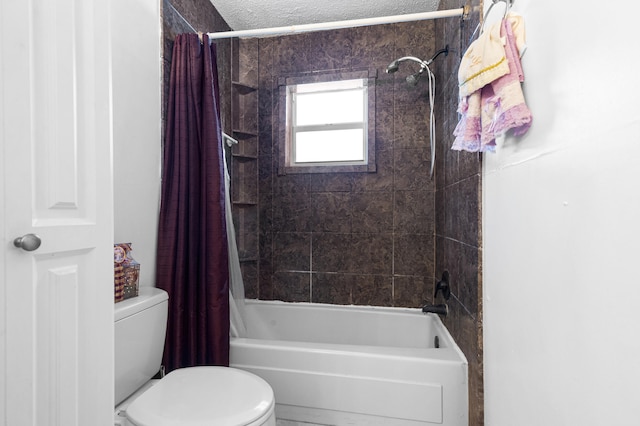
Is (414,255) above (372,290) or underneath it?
above

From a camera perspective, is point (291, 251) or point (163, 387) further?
point (291, 251)

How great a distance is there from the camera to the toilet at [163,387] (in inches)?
39.7

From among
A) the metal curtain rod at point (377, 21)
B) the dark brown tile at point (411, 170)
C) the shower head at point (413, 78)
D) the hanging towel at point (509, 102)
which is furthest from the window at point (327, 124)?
the hanging towel at point (509, 102)

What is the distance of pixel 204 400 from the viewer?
3.59 ft

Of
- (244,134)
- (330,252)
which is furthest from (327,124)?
(330,252)

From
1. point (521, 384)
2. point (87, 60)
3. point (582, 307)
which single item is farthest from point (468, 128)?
point (87, 60)

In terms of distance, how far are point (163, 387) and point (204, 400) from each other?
0.20 metres

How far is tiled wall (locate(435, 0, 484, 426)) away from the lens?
1.30 m

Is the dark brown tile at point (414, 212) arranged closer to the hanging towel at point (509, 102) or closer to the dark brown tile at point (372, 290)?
the dark brown tile at point (372, 290)

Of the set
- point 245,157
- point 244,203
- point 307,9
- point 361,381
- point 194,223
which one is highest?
point 307,9

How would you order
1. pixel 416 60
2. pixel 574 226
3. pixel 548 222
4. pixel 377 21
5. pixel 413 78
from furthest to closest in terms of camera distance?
pixel 413 78
pixel 416 60
pixel 377 21
pixel 548 222
pixel 574 226

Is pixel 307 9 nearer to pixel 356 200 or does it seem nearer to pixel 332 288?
pixel 356 200

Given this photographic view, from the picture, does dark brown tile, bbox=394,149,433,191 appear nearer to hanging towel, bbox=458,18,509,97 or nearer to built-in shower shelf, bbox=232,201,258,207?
built-in shower shelf, bbox=232,201,258,207

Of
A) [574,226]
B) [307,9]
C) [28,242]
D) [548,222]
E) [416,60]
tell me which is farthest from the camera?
[307,9]
